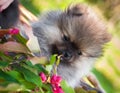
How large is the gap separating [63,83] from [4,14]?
0.69m

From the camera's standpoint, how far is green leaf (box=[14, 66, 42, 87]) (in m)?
0.71

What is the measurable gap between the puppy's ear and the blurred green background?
116 centimetres

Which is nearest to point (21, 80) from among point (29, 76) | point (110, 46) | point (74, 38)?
point (29, 76)

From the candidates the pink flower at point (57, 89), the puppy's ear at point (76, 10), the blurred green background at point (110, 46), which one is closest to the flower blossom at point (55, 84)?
the pink flower at point (57, 89)

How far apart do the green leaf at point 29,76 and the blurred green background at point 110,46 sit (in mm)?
2055

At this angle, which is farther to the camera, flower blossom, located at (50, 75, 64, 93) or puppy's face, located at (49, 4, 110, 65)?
puppy's face, located at (49, 4, 110, 65)

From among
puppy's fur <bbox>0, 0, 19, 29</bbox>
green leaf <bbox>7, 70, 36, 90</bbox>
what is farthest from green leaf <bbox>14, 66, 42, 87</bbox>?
puppy's fur <bbox>0, 0, 19, 29</bbox>

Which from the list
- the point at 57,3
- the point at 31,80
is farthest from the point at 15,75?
the point at 57,3

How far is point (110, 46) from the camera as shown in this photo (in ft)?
9.57

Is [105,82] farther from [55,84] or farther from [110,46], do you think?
[55,84]

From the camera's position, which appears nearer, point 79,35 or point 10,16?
point 10,16

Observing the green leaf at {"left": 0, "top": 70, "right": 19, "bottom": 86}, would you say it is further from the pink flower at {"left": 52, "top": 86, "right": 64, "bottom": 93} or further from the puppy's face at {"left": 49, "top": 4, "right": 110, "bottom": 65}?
the puppy's face at {"left": 49, "top": 4, "right": 110, "bottom": 65}

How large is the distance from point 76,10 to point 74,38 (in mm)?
123

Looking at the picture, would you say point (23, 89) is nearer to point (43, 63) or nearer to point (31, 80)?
point (31, 80)
